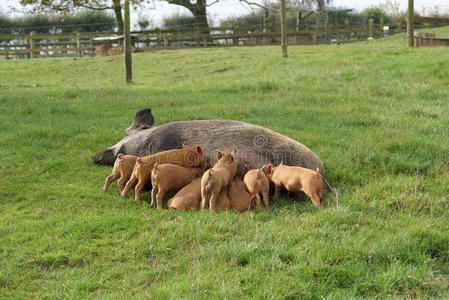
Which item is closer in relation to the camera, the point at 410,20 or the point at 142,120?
the point at 142,120

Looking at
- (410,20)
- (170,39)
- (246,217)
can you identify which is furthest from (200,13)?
(246,217)

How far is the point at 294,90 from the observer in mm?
12859

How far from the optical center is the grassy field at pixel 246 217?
4273 millimetres

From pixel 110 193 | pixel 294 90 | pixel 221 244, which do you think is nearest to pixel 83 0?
pixel 294 90

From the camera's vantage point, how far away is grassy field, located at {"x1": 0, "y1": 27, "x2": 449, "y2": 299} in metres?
4.27

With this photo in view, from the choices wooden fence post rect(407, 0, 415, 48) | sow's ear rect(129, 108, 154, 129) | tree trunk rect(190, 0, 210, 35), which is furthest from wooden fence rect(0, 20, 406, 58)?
sow's ear rect(129, 108, 154, 129)

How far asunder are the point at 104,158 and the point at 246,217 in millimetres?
3154

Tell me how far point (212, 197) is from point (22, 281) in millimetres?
2132

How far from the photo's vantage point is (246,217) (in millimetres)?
5539

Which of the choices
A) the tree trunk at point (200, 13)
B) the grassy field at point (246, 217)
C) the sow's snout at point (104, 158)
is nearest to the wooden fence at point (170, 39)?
the tree trunk at point (200, 13)

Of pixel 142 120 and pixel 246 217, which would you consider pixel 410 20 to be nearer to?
pixel 142 120

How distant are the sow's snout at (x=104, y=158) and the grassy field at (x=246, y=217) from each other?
0.11 m

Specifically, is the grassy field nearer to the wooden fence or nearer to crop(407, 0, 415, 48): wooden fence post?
crop(407, 0, 415, 48): wooden fence post

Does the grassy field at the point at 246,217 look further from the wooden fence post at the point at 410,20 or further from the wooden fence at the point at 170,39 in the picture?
the wooden fence at the point at 170,39
